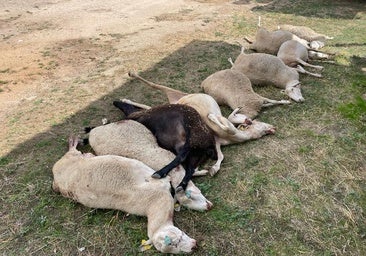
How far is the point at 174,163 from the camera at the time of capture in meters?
3.81

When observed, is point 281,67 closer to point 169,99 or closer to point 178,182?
point 169,99

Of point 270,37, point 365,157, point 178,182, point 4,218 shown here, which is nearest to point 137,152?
point 178,182

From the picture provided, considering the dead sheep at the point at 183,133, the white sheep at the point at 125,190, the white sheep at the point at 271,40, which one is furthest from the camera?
the white sheep at the point at 271,40

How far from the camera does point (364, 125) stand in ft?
15.3

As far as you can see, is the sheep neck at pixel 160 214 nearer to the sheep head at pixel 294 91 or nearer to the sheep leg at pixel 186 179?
the sheep leg at pixel 186 179

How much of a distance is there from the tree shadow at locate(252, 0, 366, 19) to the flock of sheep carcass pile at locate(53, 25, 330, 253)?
4.20 metres

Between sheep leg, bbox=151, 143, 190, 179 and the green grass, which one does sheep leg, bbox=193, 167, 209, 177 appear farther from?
sheep leg, bbox=151, 143, 190, 179

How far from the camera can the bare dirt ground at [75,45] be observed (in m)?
5.38

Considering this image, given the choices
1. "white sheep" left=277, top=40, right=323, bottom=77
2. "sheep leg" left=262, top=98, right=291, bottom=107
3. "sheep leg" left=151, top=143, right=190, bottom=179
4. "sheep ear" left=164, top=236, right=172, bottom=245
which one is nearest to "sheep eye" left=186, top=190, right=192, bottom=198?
"sheep leg" left=151, top=143, right=190, bottom=179

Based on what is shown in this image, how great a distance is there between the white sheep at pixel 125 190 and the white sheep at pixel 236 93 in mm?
1812

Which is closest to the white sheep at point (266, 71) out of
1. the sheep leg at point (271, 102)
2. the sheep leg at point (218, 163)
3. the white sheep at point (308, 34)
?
the sheep leg at point (271, 102)

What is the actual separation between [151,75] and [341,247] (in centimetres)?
406

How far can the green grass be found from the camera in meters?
3.22

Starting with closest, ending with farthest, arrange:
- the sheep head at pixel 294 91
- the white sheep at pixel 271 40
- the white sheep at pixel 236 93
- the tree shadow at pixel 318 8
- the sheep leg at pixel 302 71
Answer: the white sheep at pixel 236 93 < the sheep head at pixel 294 91 < the sheep leg at pixel 302 71 < the white sheep at pixel 271 40 < the tree shadow at pixel 318 8
